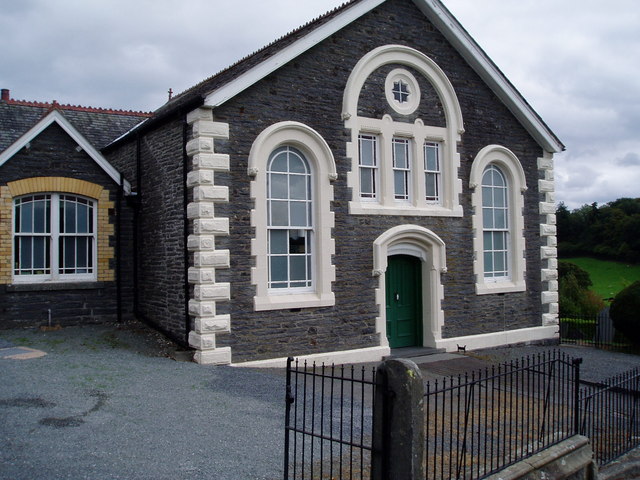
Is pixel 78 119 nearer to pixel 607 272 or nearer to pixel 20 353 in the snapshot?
pixel 20 353

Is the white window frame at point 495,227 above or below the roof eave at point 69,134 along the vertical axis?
below

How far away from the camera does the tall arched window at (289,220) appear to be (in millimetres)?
12594

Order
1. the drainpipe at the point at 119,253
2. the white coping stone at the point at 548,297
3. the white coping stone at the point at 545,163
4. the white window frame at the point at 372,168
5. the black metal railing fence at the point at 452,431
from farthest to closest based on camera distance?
the white coping stone at the point at 545,163 → the white coping stone at the point at 548,297 → the drainpipe at the point at 119,253 → the white window frame at the point at 372,168 → the black metal railing fence at the point at 452,431

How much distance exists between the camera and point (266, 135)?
1229 cm

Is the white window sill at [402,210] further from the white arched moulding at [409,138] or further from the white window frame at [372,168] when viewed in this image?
the white window frame at [372,168]

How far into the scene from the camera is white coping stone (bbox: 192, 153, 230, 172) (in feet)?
38.3

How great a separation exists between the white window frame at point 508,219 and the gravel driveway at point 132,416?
673 cm

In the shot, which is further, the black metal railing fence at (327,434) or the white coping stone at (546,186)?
the white coping stone at (546,186)

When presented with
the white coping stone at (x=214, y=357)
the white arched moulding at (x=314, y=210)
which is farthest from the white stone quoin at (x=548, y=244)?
the white coping stone at (x=214, y=357)

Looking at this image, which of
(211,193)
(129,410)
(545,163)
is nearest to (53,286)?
(211,193)

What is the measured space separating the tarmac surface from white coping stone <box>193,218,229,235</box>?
2.52 m

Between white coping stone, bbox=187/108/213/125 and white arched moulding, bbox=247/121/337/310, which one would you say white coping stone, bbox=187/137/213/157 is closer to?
white coping stone, bbox=187/108/213/125

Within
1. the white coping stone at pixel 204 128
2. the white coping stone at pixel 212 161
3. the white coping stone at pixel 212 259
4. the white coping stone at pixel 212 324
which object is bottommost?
the white coping stone at pixel 212 324

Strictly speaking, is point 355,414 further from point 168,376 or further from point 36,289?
point 36,289
